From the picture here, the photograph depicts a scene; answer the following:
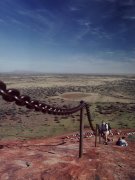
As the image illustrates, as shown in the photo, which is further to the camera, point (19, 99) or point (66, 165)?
point (66, 165)

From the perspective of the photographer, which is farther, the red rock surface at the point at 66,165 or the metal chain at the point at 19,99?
the red rock surface at the point at 66,165

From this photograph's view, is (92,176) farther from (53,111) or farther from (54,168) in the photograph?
(53,111)

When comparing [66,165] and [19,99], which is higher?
[19,99]

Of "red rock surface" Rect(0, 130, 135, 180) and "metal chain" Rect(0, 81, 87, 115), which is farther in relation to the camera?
"red rock surface" Rect(0, 130, 135, 180)

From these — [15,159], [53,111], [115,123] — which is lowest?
[115,123]

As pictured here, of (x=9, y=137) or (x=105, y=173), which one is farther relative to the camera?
(x=9, y=137)

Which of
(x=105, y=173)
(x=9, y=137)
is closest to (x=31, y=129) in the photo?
(x=9, y=137)

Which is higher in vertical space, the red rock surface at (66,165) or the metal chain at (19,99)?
the metal chain at (19,99)

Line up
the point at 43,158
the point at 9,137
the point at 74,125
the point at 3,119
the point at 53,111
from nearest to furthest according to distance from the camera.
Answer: the point at 53,111
the point at 43,158
the point at 9,137
the point at 74,125
the point at 3,119

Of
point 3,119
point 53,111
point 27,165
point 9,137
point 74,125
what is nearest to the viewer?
point 53,111

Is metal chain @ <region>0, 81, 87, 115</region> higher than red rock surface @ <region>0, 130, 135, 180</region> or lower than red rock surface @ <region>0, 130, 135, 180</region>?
higher

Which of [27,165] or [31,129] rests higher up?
[27,165]
